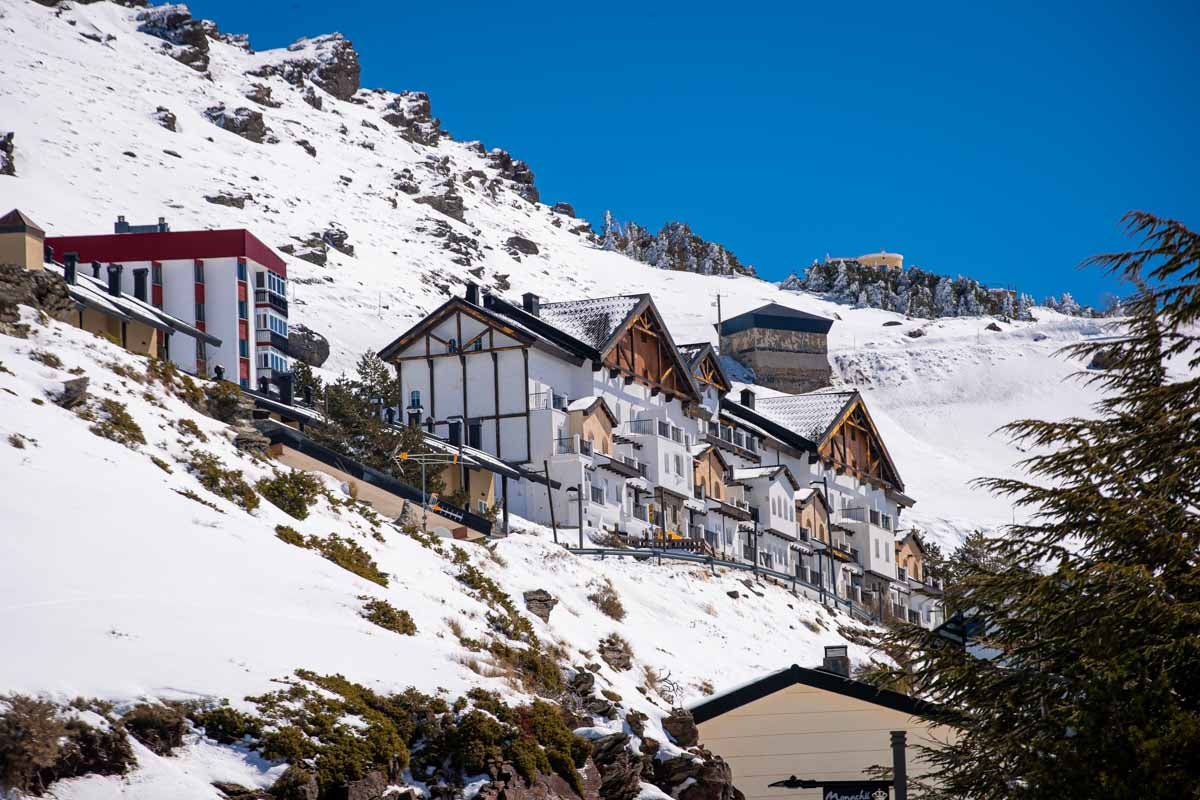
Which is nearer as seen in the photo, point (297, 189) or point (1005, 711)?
point (1005, 711)

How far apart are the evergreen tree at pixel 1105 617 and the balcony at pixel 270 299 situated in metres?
83.8

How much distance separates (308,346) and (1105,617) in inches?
4217

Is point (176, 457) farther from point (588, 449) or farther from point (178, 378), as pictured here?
point (588, 449)

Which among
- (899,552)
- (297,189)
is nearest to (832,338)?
(297,189)

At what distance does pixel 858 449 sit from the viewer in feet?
342

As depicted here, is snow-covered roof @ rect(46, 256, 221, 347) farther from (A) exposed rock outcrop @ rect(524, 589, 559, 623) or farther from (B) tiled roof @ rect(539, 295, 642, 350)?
(B) tiled roof @ rect(539, 295, 642, 350)

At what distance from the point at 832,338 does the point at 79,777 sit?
6756 inches

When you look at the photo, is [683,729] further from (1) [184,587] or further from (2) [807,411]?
(2) [807,411]

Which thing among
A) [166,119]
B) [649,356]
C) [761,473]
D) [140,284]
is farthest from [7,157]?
[761,473]

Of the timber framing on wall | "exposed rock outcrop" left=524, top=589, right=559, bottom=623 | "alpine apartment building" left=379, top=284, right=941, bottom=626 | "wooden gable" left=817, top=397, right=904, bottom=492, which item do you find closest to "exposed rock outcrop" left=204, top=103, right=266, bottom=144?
"alpine apartment building" left=379, top=284, right=941, bottom=626

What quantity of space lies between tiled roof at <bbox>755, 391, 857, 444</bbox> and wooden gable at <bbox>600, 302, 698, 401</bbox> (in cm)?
1238

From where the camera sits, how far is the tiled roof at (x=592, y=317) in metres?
82.6

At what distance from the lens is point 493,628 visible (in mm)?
39812

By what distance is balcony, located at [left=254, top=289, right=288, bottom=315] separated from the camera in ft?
339
